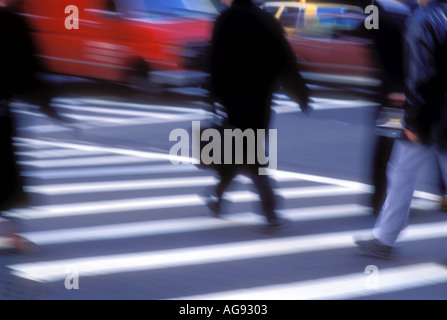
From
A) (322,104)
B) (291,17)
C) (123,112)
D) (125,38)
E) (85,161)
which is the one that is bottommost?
(85,161)

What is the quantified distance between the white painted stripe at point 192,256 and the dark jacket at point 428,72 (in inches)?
49.2

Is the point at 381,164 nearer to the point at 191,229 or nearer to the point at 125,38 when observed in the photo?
the point at 191,229

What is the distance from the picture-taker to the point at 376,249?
600 centimetres

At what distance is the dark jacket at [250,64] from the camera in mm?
6410

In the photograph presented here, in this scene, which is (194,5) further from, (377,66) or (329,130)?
(377,66)

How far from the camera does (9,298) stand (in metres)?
4.93

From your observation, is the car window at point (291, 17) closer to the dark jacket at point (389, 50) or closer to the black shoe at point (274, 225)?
the dark jacket at point (389, 50)

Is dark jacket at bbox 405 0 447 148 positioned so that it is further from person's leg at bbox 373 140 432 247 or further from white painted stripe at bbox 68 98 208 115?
white painted stripe at bbox 68 98 208 115

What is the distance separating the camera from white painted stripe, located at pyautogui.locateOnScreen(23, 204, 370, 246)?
6.44 meters

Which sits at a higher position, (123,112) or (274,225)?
(123,112)

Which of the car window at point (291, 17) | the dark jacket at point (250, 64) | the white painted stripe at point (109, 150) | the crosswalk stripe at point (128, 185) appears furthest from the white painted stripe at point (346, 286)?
the car window at point (291, 17)

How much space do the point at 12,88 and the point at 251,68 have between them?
167 centimetres

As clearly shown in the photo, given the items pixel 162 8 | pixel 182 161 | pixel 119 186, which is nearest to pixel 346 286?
pixel 119 186

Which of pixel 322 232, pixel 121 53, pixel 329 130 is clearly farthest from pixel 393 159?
pixel 121 53
